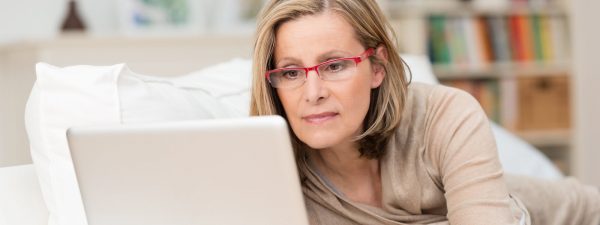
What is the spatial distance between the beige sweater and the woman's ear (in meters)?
0.09

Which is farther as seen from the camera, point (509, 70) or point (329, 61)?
point (509, 70)


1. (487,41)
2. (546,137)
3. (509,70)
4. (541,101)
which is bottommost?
(546,137)

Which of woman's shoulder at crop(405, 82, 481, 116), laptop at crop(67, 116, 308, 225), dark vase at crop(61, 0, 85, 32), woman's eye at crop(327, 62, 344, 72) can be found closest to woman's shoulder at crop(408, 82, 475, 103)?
woman's shoulder at crop(405, 82, 481, 116)

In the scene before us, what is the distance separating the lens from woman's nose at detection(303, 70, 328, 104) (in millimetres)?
1155

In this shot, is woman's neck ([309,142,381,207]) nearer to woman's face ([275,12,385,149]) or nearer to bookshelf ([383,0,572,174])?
woman's face ([275,12,385,149])

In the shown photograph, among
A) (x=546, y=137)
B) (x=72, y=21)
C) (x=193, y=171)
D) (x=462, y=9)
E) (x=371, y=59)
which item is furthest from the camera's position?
(x=546, y=137)

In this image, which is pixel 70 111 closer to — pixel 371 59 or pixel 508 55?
pixel 371 59

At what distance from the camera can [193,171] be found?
0.94 metres

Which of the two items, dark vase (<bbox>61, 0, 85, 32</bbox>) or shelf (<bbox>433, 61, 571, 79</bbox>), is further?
shelf (<bbox>433, 61, 571, 79</bbox>)

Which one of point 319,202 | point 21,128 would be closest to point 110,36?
point 21,128

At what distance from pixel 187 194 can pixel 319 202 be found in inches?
16.0

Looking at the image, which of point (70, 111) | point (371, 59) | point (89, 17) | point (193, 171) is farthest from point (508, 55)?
point (193, 171)

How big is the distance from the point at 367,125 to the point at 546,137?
2.35m

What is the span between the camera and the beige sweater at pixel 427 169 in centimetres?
125
